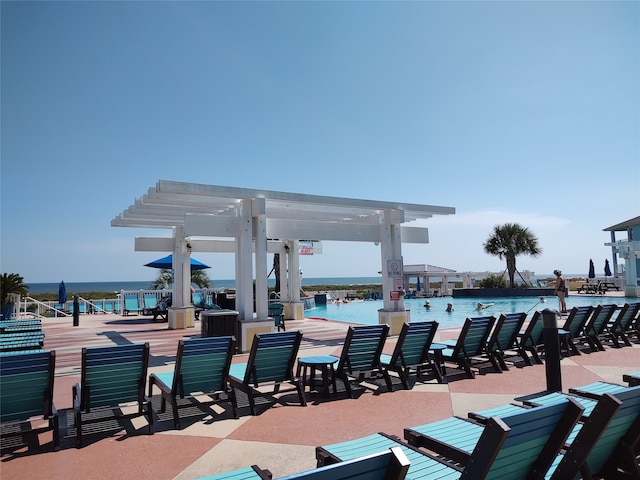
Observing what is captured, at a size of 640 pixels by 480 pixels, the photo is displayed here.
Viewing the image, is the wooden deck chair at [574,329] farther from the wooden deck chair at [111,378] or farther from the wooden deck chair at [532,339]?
the wooden deck chair at [111,378]

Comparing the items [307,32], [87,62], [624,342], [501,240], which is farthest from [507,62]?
[501,240]

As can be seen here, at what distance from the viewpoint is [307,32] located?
1062 centimetres

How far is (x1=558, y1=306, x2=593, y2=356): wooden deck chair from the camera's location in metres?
7.52

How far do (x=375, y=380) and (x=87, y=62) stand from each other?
8.72 metres

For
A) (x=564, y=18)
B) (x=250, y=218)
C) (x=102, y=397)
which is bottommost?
(x=102, y=397)

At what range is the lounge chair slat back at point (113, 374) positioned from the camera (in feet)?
12.7

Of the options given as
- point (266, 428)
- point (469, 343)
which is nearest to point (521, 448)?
point (266, 428)

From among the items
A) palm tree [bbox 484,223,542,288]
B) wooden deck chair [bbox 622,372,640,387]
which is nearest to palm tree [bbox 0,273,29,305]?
wooden deck chair [bbox 622,372,640,387]

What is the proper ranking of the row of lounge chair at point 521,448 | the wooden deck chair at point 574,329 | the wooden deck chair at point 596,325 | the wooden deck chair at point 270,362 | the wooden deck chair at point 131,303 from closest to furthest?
the row of lounge chair at point 521,448
the wooden deck chair at point 270,362
the wooden deck chair at point 574,329
the wooden deck chair at point 596,325
the wooden deck chair at point 131,303

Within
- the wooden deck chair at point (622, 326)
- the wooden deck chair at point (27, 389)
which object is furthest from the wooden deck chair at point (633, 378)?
the wooden deck chair at point (622, 326)

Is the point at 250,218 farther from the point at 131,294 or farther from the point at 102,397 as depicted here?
the point at 131,294

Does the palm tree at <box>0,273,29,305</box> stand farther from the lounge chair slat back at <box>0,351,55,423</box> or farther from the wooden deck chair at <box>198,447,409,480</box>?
the wooden deck chair at <box>198,447,409,480</box>

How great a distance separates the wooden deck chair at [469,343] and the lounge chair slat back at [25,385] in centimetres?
489

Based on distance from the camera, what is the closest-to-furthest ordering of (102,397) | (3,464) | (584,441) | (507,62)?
(584,441) → (3,464) → (102,397) → (507,62)
